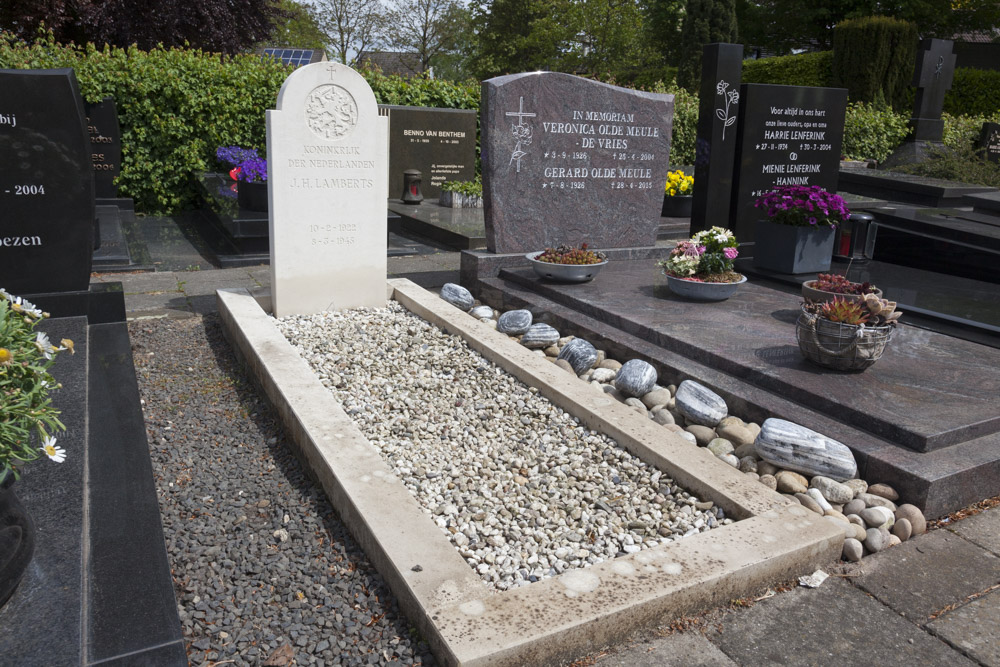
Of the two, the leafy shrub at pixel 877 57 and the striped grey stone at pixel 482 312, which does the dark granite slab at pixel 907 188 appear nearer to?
the striped grey stone at pixel 482 312

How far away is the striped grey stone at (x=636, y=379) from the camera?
4.21m

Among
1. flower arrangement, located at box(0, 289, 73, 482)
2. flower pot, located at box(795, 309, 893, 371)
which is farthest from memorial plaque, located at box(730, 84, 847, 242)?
flower arrangement, located at box(0, 289, 73, 482)

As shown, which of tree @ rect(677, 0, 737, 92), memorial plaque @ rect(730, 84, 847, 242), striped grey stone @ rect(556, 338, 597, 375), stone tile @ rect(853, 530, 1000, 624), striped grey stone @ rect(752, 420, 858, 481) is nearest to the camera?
stone tile @ rect(853, 530, 1000, 624)

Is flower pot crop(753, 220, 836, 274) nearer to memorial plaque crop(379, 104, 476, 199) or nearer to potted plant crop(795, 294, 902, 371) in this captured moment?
potted plant crop(795, 294, 902, 371)

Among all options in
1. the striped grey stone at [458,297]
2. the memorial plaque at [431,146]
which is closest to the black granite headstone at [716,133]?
the striped grey stone at [458,297]

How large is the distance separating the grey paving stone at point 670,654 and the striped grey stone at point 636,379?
6.45 feet

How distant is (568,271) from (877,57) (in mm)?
17254

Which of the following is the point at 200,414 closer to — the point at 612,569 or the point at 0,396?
the point at 0,396

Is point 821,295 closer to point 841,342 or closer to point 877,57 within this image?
point 841,342

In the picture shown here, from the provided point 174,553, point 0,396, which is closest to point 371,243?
point 174,553

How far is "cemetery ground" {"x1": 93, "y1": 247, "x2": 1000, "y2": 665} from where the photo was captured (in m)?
2.28

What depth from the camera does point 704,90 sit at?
7238 mm

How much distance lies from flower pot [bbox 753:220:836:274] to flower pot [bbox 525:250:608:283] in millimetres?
1590

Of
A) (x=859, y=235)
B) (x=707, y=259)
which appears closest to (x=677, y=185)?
(x=859, y=235)
